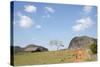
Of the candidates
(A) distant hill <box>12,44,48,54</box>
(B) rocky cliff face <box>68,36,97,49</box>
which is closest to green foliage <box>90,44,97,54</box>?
(B) rocky cliff face <box>68,36,97,49</box>

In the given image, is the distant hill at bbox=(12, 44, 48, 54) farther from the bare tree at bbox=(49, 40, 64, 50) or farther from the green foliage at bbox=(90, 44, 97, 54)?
the green foliage at bbox=(90, 44, 97, 54)

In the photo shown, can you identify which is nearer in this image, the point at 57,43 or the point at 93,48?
the point at 57,43

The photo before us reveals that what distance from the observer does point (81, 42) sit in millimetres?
2299

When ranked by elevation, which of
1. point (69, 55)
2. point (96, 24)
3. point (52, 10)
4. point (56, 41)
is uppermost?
point (52, 10)

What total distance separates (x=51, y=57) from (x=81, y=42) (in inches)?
15.6

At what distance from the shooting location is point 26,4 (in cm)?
210

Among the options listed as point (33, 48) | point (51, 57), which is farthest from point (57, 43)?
point (33, 48)

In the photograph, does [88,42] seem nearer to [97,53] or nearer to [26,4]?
[97,53]

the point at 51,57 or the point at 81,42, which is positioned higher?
the point at 81,42

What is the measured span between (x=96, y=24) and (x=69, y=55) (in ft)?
1.64

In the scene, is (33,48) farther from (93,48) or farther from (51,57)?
(93,48)

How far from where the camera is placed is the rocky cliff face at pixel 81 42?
226 centimetres

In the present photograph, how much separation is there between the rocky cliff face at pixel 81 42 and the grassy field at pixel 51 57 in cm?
6
